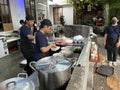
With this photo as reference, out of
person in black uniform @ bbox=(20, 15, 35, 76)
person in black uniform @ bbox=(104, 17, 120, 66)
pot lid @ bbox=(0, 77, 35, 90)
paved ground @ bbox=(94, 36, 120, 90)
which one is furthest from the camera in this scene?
person in black uniform @ bbox=(104, 17, 120, 66)

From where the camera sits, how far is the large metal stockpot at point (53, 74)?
3.86ft

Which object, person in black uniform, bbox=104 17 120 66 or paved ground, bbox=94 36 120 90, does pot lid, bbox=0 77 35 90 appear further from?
person in black uniform, bbox=104 17 120 66

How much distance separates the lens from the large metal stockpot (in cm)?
118

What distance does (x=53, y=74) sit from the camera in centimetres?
116

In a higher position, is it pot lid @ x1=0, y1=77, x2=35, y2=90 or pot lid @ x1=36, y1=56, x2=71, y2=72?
pot lid @ x1=36, y1=56, x2=71, y2=72

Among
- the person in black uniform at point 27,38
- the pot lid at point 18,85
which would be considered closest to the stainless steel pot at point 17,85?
the pot lid at point 18,85

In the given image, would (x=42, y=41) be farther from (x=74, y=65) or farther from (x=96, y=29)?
(x=96, y=29)

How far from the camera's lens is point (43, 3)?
10.8m

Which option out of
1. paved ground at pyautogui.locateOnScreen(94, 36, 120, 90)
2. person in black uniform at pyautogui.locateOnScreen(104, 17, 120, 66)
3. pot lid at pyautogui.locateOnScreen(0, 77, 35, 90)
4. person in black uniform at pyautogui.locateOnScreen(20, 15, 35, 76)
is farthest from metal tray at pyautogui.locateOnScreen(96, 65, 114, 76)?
pot lid at pyautogui.locateOnScreen(0, 77, 35, 90)

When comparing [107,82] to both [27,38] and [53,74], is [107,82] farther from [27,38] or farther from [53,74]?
[53,74]

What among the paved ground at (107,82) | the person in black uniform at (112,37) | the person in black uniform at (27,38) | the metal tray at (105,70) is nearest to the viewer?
the person in black uniform at (27,38)

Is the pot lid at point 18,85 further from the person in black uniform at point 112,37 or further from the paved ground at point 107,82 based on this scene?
the person in black uniform at point 112,37

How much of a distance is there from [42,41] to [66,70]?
0.86m

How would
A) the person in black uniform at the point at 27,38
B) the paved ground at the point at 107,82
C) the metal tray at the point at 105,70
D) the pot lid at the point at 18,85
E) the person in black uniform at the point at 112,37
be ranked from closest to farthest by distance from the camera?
1. the pot lid at the point at 18,85
2. the person in black uniform at the point at 27,38
3. the paved ground at the point at 107,82
4. the metal tray at the point at 105,70
5. the person in black uniform at the point at 112,37
